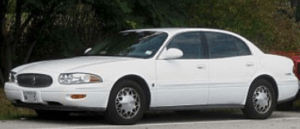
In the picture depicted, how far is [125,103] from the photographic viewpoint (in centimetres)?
1042

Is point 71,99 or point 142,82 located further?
point 142,82

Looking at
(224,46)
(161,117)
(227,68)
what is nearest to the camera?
(227,68)

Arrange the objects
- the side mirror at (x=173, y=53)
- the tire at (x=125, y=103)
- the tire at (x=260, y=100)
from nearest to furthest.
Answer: the tire at (x=125, y=103) → the side mirror at (x=173, y=53) → the tire at (x=260, y=100)

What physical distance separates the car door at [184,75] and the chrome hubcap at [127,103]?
0.39 metres

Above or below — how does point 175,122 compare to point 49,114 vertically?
below

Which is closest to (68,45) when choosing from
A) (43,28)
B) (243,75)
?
(43,28)

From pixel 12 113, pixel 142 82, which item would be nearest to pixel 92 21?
pixel 12 113

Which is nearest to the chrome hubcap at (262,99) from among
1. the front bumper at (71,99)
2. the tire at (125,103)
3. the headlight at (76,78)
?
the tire at (125,103)

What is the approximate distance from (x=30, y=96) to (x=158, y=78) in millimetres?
1839

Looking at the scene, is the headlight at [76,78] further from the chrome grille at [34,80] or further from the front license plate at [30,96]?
the front license plate at [30,96]

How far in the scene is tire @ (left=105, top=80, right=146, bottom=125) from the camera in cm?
1027

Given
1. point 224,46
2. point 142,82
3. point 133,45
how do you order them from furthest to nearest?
point 224,46, point 133,45, point 142,82

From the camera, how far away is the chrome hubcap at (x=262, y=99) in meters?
12.0

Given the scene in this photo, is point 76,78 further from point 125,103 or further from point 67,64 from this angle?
point 125,103
